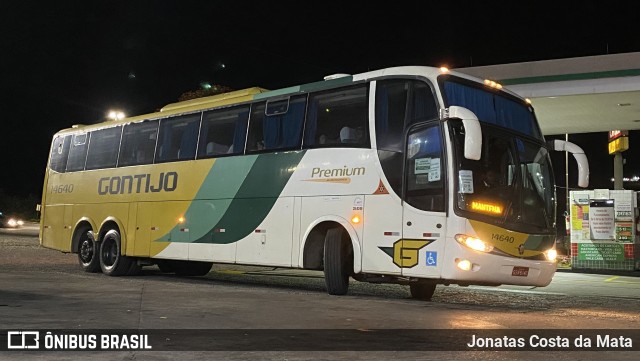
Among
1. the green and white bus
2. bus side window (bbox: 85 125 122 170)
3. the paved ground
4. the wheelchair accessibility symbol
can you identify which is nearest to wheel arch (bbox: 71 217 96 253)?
bus side window (bbox: 85 125 122 170)

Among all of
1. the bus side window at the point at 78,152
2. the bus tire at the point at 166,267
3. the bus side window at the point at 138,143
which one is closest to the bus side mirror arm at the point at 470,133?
the bus side window at the point at 138,143

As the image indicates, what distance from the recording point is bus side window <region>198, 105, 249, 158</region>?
13438 mm

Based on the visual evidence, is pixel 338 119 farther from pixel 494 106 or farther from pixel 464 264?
pixel 464 264

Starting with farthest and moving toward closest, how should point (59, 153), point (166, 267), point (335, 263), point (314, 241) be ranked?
1. point (59, 153)
2. point (166, 267)
3. point (314, 241)
4. point (335, 263)

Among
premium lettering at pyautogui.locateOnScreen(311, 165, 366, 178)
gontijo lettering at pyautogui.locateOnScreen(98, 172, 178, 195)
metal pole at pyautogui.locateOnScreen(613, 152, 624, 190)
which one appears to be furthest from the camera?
metal pole at pyautogui.locateOnScreen(613, 152, 624, 190)

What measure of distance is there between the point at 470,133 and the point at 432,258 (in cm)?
201

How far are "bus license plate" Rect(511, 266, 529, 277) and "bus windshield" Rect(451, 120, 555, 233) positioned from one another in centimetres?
59

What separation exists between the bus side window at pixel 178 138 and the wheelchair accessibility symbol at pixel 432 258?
6440 mm

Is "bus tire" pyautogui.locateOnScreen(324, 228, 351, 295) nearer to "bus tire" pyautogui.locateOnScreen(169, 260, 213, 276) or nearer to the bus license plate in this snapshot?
the bus license plate

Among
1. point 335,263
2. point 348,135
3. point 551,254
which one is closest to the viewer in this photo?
point 551,254

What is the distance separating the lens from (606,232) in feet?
66.7

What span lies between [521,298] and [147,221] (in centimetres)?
835

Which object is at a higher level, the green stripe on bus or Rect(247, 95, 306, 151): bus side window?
Rect(247, 95, 306, 151): bus side window

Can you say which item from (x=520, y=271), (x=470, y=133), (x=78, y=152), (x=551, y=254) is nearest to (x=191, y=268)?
(x=78, y=152)
